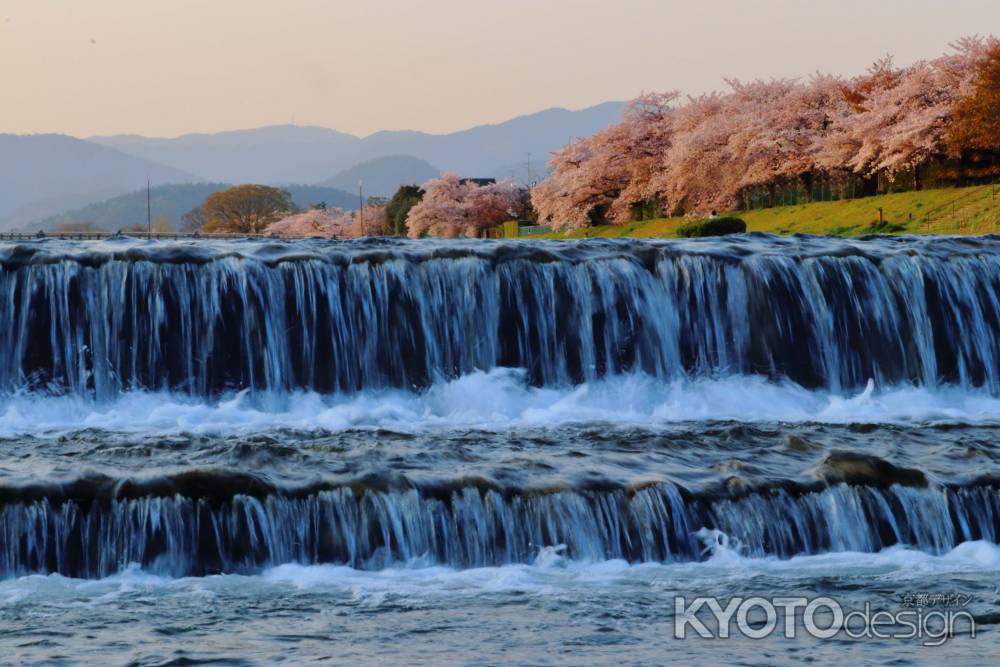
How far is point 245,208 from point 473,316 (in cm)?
12604

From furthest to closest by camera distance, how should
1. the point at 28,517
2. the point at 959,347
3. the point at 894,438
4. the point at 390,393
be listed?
the point at 959,347
the point at 390,393
the point at 894,438
the point at 28,517

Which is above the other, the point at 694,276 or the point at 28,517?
the point at 694,276

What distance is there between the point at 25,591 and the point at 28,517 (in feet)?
3.53

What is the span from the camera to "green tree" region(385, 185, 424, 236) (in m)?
105

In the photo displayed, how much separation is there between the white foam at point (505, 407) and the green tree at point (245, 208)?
123 meters

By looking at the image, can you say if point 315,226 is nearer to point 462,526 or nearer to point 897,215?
point 897,215

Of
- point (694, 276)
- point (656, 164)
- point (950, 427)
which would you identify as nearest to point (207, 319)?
point (694, 276)

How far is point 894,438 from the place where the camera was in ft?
58.0

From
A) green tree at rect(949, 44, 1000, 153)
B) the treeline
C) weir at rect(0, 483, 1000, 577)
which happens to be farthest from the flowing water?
the treeline

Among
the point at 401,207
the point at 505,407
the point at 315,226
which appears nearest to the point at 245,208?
the point at 315,226

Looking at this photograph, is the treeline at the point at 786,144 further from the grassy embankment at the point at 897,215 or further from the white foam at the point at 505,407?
the white foam at the point at 505,407

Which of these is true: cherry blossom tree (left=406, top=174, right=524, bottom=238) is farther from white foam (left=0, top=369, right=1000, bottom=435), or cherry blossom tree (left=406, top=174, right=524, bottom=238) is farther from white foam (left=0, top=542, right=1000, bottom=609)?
white foam (left=0, top=542, right=1000, bottom=609)

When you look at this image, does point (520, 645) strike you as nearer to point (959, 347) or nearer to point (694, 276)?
point (694, 276)

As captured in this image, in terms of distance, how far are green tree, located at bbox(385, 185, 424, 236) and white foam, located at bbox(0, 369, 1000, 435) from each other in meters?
83.3
